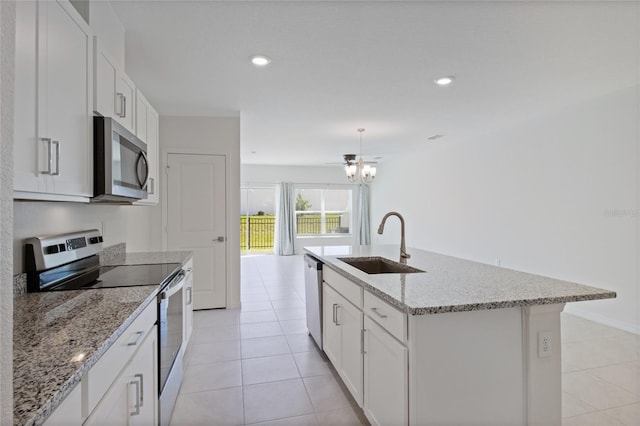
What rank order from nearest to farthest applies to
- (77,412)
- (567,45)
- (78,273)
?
(77,412)
(78,273)
(567,45)

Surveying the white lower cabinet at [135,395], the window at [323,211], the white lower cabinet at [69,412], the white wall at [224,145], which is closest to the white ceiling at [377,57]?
the white wall at [224,145]

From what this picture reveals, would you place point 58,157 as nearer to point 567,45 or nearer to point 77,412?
point 77,412

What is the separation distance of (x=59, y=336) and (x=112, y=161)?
963 mm

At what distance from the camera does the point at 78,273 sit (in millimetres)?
1889

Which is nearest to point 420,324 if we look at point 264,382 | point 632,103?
point 264,382

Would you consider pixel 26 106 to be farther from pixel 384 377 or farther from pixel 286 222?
pixel 286 222

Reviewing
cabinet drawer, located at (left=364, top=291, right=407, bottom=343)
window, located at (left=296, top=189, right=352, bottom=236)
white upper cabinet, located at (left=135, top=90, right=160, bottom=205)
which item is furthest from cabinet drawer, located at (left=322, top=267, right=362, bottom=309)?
window, located at (left=296, top=189, right=352, bottom=236)

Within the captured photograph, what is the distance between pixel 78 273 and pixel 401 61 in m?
2.75

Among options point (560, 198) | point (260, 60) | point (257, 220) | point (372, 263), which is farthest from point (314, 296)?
point (257, 220)

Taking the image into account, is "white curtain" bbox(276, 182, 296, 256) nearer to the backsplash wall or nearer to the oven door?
the backsplash wall

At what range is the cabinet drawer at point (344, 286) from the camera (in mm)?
1896

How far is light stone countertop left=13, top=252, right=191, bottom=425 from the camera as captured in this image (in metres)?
0.70

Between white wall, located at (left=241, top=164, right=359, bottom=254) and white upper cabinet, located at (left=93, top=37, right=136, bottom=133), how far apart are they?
262 inches

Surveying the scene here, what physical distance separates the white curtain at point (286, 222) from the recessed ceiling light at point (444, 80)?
6.15m
